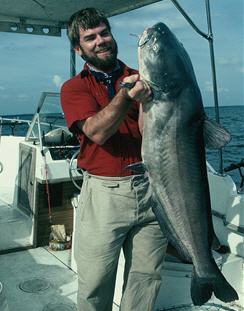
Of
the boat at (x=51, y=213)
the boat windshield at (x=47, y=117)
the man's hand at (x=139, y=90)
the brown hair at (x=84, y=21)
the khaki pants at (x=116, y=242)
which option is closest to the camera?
the man's hand at (x=139, y=90)

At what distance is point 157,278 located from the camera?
330cm

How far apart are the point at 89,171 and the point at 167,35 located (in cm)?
124

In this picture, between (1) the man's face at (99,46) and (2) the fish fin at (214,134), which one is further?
(1) the man's face at (99,46)

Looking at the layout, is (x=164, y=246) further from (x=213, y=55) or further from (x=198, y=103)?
(x=213, y=55)

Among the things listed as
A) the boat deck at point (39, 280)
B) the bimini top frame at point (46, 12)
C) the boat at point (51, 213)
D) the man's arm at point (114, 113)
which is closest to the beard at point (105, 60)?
A: the man's arm at point (114, 113)

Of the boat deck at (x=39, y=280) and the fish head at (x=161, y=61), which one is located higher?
the fish head at (x=161, y=61)

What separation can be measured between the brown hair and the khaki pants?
1.02 metres

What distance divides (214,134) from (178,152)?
228mm

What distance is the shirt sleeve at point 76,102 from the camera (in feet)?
9.38

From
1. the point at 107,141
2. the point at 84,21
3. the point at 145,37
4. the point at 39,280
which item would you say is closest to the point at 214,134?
the point at 145,37

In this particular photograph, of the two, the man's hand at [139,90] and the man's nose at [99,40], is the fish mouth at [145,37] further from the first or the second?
the man's nose at [99,40]

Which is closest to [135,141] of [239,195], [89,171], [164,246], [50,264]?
[89,171]

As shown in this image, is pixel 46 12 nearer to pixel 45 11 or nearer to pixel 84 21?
pixel 45 11

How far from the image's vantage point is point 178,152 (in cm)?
243
